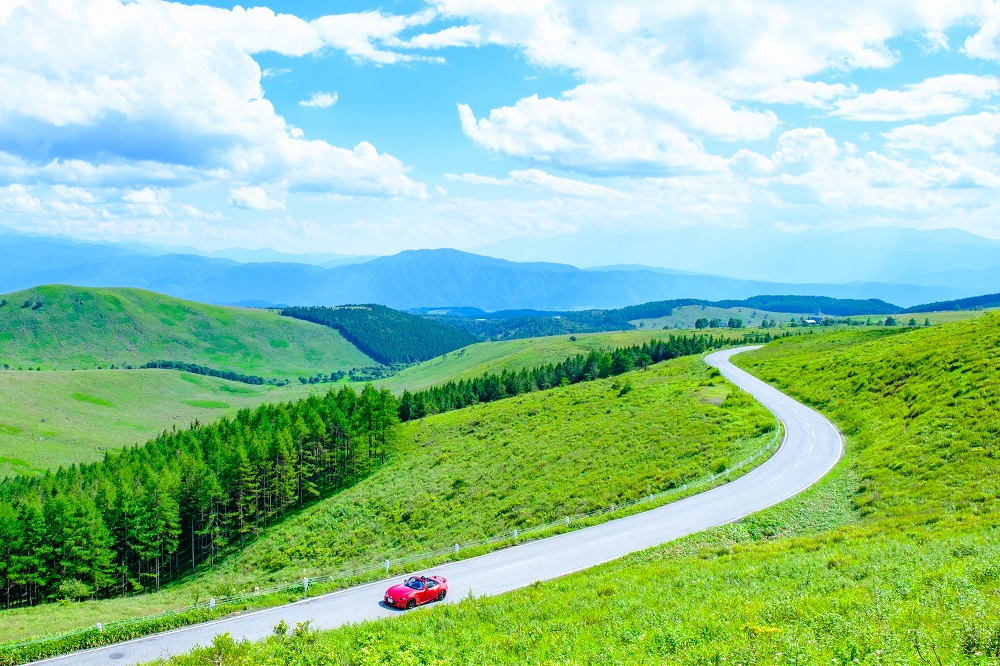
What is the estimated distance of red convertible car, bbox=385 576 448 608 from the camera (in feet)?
78.7

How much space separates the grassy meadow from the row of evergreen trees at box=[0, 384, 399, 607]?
6833mm

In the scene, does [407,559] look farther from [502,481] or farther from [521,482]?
[502,481]

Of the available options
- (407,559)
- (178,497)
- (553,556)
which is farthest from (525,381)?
(553,556)

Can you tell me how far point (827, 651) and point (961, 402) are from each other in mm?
35574

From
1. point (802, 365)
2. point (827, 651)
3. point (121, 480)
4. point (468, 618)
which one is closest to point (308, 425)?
point (121, 480)

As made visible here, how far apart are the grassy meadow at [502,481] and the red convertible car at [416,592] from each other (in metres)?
9.56

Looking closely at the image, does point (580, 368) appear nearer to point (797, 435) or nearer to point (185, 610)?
point (797, 435)

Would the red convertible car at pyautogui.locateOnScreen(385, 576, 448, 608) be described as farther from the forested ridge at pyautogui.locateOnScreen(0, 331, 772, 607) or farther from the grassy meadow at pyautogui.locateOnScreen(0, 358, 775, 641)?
the forested ridge at pyautogui.locateOnScreen(0, 331, 772, 607)

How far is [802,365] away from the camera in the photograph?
3221 inches

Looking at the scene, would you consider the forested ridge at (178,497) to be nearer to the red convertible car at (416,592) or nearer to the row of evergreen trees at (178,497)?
the row of evergreen trees at (178,497)

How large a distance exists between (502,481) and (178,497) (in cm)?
4196

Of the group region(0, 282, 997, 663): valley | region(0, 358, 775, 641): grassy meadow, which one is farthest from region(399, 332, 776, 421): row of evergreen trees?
region(0, 358, 775, 641): grassy meadow

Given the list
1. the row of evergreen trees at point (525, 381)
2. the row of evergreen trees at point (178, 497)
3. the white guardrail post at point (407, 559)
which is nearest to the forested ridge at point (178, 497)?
the row of evergreen trees at point (178, 497)

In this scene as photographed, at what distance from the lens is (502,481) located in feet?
174
